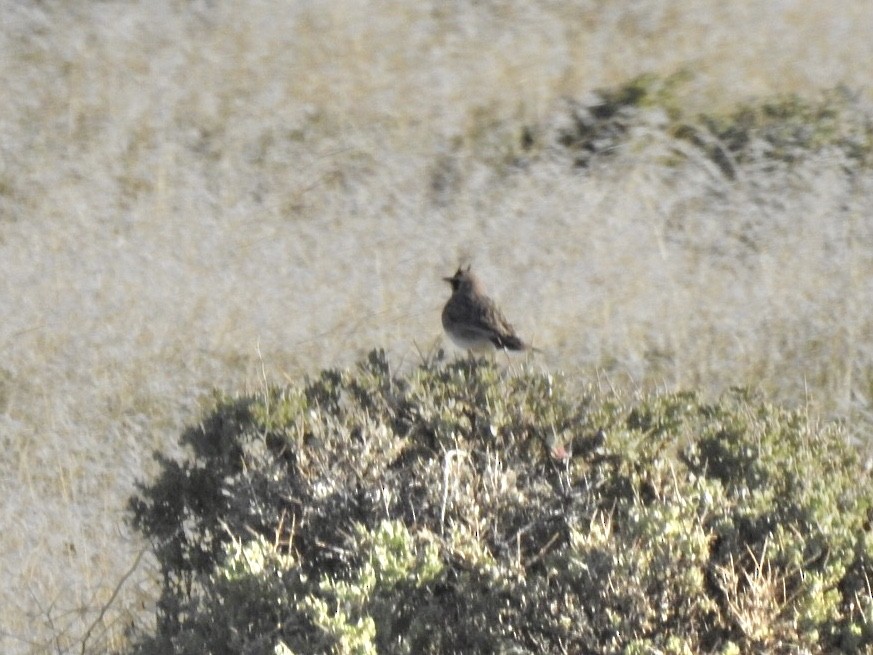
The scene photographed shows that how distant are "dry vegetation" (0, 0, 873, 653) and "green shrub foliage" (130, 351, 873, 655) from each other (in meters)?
3.76

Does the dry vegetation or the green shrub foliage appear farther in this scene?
the dry vegetation

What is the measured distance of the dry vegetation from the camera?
11.4 metres

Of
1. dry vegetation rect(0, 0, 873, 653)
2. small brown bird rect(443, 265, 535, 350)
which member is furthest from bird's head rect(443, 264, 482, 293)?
dry vegetation rect(0, 0, 873, 653)

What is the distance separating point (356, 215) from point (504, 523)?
871 cm

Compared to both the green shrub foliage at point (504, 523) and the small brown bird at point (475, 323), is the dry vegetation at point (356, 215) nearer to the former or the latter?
the small brown bird at point (475, 323)

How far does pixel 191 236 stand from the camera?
13.2 meters

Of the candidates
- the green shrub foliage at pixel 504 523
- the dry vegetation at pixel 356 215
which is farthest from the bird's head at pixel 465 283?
the green shrub foliage at pixel 504 523

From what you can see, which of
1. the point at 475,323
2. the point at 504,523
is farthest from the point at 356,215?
the point at 504,523

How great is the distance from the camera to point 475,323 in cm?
931

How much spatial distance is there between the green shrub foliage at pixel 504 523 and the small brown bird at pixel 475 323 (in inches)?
106

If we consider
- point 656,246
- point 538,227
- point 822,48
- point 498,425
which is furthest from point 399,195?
point 498,425

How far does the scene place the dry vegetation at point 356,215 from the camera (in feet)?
37.5

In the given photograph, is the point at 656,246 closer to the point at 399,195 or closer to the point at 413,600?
the point at 399,195

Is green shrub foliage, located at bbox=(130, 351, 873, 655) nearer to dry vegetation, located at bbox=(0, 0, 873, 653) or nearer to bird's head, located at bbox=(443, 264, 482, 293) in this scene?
bird's head, located at bbox=(443, 264, 482, 293)
